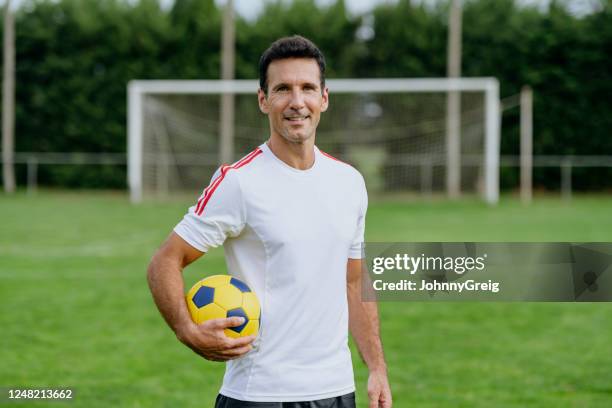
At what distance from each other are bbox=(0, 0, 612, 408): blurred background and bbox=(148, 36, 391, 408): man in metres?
4.84

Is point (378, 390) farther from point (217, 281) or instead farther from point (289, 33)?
point (289, 33)

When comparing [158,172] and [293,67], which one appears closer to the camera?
[293,67]

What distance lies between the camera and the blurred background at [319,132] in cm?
971

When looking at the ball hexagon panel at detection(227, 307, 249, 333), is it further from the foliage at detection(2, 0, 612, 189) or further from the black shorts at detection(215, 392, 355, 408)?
the foliage at detection(2, 0, 612, 189)

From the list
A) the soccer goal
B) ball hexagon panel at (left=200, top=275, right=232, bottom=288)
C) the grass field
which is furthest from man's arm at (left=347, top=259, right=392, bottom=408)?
the soccer goal

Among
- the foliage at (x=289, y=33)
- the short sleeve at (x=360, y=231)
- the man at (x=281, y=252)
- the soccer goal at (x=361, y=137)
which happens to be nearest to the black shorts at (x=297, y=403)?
the man at (x=281, y=252)

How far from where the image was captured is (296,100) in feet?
8.17

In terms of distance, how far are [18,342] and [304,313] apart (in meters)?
4.87

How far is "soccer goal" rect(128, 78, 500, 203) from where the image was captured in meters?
24.9

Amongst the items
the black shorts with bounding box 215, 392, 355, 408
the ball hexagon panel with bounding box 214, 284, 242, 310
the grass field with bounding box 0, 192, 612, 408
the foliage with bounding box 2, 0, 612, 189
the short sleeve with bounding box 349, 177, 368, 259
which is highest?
the foliage with bounding box 2, 0, 612, 189

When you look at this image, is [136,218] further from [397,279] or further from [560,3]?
[560,3]

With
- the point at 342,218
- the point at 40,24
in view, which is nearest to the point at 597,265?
the point at 342,218

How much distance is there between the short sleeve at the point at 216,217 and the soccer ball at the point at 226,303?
0.16 m

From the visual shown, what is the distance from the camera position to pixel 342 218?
2.58 meters
